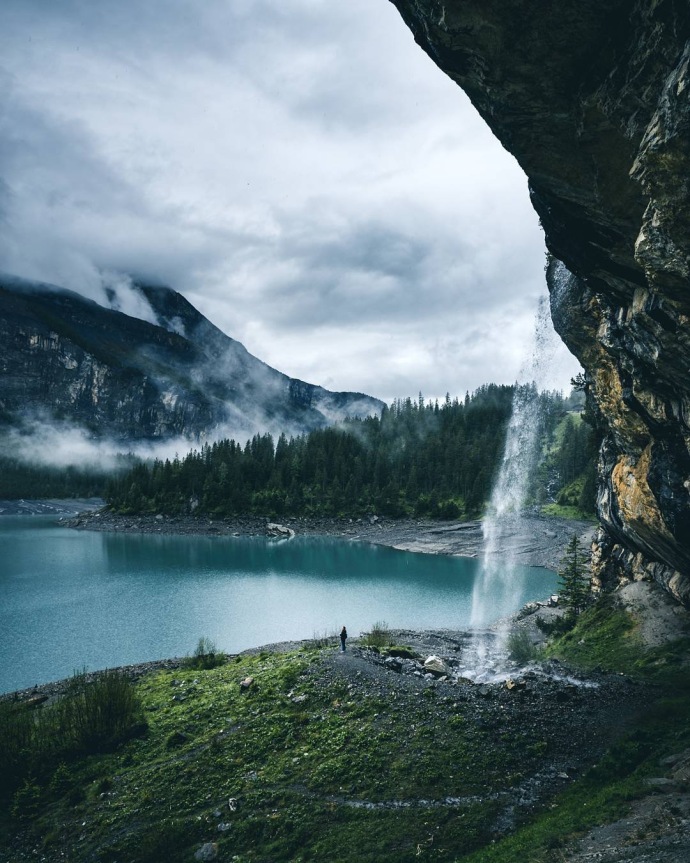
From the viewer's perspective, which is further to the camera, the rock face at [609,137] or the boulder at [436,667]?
the boulder at [436,667]

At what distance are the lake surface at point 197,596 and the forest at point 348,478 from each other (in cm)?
3518

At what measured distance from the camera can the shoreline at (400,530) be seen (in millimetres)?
110688

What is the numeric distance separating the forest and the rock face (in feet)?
435

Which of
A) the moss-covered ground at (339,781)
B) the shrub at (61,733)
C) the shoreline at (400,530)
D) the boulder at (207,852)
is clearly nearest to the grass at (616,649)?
the moss-covered ground at (339,781)

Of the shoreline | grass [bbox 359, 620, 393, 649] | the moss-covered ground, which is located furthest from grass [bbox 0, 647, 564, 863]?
the shoreline

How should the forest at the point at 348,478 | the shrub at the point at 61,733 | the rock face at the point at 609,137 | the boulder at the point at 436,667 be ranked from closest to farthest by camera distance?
1. the rock face at the point at 609,137
2. the shrub at the point at 61,733
3. the boulder at the point at 436,667
4. the forest at the point at 348,478

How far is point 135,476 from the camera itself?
6978 inches

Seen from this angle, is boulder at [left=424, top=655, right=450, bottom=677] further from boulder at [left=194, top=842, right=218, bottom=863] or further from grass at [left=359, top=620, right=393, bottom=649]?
boulder at [left=194, top=842, right=218, bottom=863]

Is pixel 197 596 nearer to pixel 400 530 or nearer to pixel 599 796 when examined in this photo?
pixel 599 796

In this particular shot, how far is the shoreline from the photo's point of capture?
11069cm

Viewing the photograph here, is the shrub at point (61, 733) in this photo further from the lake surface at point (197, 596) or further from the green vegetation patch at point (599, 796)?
the green vegetation patch at point (599, 796)

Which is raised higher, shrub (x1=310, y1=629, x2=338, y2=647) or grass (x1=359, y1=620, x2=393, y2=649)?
grass (x1=359, y1=620, x2=393, y2=649)

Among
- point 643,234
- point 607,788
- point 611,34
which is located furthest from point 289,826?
point 611,34

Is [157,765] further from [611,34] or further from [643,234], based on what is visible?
[611,34]
